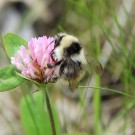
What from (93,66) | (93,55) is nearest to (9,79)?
(93,66)

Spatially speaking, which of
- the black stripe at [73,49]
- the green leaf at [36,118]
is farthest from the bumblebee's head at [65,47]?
the green leaf at [36,118]

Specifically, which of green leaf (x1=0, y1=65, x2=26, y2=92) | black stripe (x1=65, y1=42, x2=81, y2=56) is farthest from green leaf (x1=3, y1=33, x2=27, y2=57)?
black stripe (x1=65, y1=42, x2=81, y2=56)

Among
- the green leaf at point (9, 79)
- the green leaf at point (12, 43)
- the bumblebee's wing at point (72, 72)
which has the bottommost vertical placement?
the bumblebee's wing at point (72, 72)

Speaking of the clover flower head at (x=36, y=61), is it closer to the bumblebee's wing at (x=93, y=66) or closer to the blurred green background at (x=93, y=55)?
the bumblebee's wing at (x=93, y=66)

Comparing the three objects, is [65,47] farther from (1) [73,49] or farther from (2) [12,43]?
(2) [12,43]

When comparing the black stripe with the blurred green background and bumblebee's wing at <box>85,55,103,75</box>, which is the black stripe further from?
the blurred green background

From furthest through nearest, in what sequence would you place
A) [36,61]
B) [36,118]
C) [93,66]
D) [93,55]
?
[93,55] → [36,118] → [93,66] → [36,61]
